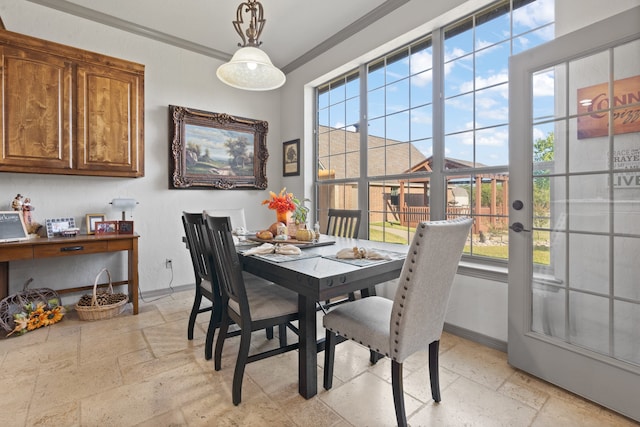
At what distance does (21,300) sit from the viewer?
2.69 meters

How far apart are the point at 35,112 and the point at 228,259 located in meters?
2.49

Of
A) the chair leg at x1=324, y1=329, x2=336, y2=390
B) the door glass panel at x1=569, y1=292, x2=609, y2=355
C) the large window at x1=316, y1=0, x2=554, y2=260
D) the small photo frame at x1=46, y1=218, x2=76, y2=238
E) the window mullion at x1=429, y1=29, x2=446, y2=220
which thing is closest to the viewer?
the door glass panel at x1=569, y1=292, x2=609, y2=355

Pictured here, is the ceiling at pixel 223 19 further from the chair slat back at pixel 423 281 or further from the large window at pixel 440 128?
the chair slat back at pixel 423 281

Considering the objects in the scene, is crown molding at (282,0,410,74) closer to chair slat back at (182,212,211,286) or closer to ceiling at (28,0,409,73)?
ceiling at (28,0,409,73)

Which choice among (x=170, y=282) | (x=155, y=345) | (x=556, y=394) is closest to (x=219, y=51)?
(x=170, y=282)

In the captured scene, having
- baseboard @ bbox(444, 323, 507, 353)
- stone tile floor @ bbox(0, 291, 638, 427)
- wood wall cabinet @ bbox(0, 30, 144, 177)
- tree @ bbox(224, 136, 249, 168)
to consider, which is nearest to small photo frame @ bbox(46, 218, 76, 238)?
wood wall cabinet @ bbox(0, 30, 144, 177)

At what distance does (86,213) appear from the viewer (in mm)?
3193

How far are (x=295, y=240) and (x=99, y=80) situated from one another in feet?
8.25

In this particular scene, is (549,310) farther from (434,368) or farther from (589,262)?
(434,368)

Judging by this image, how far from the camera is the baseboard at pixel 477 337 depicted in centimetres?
227

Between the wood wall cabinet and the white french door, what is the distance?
3411mm

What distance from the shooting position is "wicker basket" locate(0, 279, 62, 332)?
2.61 meters

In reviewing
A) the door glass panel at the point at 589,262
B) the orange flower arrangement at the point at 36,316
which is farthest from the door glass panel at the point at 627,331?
the orange flower arrangement at the point at 36,316

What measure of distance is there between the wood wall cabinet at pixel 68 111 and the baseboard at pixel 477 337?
133 inches
